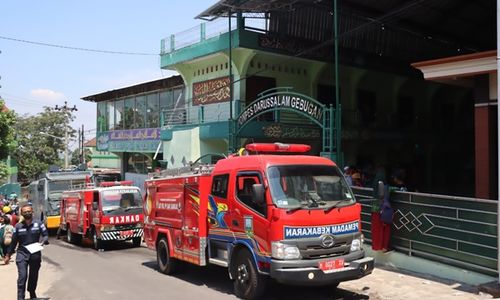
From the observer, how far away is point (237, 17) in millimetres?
19016

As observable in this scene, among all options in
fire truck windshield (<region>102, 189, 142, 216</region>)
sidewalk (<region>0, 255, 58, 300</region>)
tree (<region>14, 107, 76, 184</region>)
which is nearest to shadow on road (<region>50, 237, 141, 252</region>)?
fire truck windshield (<region>102, 189, 142, 216</region>)

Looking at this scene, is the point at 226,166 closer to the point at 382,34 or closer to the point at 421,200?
the point at 421,200

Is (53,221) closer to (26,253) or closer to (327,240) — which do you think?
(26,253)

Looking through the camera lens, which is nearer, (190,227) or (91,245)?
(190,227)

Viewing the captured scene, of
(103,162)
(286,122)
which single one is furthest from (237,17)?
(103,162)

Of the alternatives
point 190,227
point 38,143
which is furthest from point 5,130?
point 38,143

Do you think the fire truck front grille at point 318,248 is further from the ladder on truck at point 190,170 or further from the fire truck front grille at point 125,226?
the fire truck front grille at point 125,226

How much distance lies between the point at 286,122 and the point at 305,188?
12944 mm

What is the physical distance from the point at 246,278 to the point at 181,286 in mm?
2040

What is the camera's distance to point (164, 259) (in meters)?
11.6

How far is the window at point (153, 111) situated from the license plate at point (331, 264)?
2262 cm

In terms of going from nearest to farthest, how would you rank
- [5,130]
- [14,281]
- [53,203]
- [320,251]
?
[320,251] → [14,281] → [5,130] → [53,203]

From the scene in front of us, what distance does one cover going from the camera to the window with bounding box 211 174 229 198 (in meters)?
9.27

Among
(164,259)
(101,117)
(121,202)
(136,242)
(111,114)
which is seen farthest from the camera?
(101,117)
